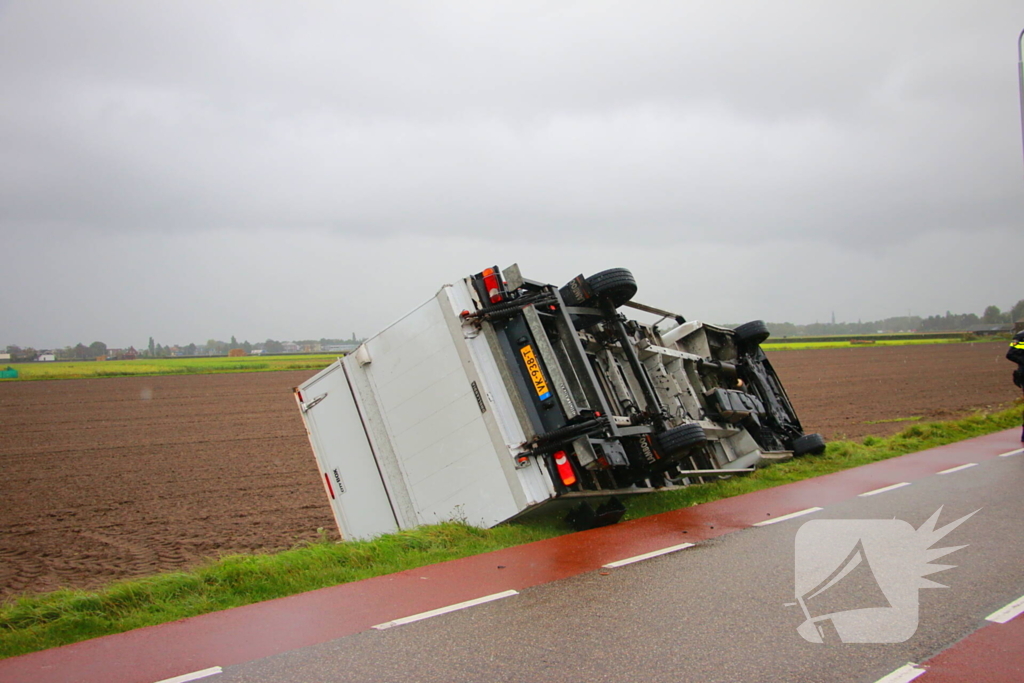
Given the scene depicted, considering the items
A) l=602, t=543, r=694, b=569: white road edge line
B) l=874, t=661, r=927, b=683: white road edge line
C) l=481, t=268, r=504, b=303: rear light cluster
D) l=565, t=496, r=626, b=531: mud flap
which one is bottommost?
l=874, t=661, r=927, b=683: white road edge line

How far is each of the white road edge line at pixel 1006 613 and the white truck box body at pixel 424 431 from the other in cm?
346

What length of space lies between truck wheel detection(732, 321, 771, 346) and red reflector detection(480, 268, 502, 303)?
6548 mm

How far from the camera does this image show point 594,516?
7.44m

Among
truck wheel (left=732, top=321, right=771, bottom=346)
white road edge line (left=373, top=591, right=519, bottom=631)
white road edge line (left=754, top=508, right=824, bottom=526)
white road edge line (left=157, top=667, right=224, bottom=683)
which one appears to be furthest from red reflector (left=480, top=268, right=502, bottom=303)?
truck wheel (left=732, top=321, right=771, bottom=346)

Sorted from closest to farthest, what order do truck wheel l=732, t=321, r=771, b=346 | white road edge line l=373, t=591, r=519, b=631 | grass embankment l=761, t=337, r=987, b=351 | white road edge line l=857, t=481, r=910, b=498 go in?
white road edge line l=373, t=591, r=519, b=631, white road edge line l=857, t=481, r=910, b=498, truck wheel l=732, t=321, r=771, b=346, grass embankment l=761, t=337, r=987, b=351

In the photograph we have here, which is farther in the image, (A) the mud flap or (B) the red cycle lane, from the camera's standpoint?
(A) the mud flap

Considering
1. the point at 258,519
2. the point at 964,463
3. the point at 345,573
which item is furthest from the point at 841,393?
the point at 345,573

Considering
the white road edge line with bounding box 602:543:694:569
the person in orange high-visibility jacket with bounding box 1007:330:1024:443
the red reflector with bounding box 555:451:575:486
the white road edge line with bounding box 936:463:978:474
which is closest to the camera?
the white road edge line with bounding box 602:543:694:569

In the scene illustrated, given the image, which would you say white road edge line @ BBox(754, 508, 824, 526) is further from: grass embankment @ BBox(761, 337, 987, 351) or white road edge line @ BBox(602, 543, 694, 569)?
grass embankment @ BBox(761, 337, 987, 351)

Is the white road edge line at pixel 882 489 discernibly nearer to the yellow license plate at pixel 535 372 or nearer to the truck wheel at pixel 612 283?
the truck wheel at pixel 612 283

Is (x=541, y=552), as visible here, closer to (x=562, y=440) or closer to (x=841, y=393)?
(x=562, y=440)
